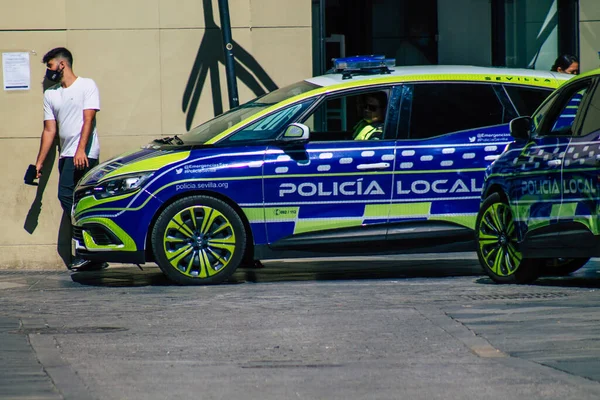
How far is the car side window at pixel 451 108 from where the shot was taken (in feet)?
36.2

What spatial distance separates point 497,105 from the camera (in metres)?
11.2

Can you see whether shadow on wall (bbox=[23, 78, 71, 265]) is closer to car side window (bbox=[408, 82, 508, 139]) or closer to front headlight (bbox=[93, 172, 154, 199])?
front headlight (bbox=[93, 172, 154, 199])

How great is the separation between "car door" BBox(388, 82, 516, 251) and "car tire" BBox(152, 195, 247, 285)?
1.31m

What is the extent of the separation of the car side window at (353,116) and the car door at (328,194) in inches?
12.5

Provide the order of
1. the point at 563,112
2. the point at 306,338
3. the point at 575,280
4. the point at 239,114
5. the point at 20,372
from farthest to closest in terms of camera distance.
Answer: the point at 239,114
the point at 575,280
the point at 563,112
the point at 306,338
the point at 20,372

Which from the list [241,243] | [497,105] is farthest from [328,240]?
[497,105]

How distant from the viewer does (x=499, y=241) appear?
1038 cm

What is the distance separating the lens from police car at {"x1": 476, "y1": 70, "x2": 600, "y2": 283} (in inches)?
369

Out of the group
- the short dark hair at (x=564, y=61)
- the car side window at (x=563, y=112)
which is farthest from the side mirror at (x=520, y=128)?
the short dark hair at (x=564, y=61)

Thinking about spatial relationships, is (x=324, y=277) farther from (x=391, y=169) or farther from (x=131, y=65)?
(x=131, y=65)

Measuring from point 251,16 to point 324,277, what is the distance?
10.6 feet

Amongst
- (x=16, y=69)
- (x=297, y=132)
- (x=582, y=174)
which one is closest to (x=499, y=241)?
(x=582, y=174)

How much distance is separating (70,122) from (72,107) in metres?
0.15

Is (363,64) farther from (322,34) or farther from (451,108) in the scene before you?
(322,34)
